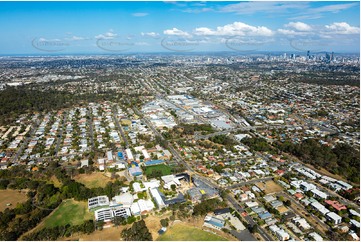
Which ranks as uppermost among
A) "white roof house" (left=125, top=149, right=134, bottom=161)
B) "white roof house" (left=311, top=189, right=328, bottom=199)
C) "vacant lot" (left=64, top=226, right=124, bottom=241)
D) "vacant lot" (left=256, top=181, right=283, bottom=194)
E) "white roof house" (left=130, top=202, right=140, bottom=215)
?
"white roof house" (left=125, top=149, right=134, bottom=161)

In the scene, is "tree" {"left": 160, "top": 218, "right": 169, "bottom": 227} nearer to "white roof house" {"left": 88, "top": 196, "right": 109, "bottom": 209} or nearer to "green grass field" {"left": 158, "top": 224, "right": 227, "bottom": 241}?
"green grass field" {"left": 158, "top": 224, "right": 227, "bottom": 241}

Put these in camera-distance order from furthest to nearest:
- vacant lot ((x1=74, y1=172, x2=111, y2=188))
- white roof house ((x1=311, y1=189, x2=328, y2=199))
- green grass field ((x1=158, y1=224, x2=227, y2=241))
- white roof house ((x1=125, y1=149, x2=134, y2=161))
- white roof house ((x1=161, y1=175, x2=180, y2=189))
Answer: white roof house ((x1=125, y1=149, x2=134, y2=161)) < vacant lot ((x1=74, y1=172, x2=111, y2=188)) < white roof house ((x1=161, y1=175, x2=180, y2=189)) < white roof house ((x1=311, y1=189, x2=328, y2=199)) < green grass field ((x1=158, y1=224, x2=227, y2=241))

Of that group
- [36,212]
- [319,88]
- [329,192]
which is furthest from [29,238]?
[319,88]

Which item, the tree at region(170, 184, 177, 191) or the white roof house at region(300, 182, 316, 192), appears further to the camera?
the white roof house at region(300, 182, 316, 192)

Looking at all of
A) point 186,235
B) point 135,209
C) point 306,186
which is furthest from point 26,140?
point 306,186

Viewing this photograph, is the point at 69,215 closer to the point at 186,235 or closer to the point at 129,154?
the point at 186,235

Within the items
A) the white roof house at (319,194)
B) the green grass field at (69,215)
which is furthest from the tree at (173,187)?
the white roof house at (319,194)

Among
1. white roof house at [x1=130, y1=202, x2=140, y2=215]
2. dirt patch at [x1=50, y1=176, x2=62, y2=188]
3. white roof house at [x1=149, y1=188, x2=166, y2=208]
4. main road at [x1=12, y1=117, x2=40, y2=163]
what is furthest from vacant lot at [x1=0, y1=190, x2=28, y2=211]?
white roof house at [x1=149, y1=188, x2=166, y2=208]
